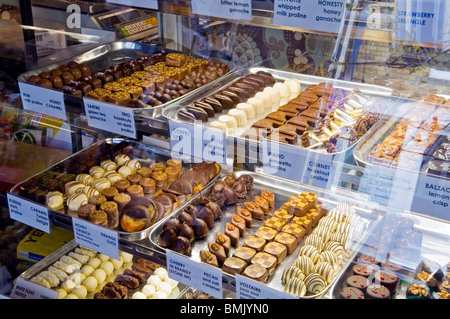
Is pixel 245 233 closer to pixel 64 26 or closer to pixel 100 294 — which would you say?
pixel 100 294

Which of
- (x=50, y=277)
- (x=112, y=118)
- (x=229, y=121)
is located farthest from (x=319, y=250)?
(x=50, y=277)

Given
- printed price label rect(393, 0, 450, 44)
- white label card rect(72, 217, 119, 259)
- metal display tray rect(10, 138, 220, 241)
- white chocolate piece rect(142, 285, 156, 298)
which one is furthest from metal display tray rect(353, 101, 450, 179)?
white chocolate piece rect(142, 285, 156, 298)

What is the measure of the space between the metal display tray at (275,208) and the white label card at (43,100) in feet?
1.74

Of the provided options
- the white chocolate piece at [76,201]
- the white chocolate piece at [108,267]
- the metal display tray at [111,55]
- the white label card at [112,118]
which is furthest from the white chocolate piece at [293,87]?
the white chocolate piece at [108,267]

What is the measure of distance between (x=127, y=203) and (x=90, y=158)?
43cm

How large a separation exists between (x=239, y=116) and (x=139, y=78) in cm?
54

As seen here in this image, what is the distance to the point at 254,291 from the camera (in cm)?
136

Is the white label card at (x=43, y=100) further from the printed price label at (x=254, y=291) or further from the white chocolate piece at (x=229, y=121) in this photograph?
the printed price label at (x=254, y=291)

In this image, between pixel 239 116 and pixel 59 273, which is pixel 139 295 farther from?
pixel 239 116

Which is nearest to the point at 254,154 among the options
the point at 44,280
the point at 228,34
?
the point at 228,34

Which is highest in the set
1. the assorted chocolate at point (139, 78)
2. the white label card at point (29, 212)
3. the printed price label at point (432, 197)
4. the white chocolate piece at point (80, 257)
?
the assorted chocolate at point (139, 78)

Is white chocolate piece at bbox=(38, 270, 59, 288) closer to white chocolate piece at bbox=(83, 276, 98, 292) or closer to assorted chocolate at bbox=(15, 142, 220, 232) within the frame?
white chocolate piece at bbox=(83, 276, 98, 292)

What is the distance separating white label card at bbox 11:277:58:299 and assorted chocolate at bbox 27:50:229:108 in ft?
2.34

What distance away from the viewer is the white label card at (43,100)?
5.58 feet
